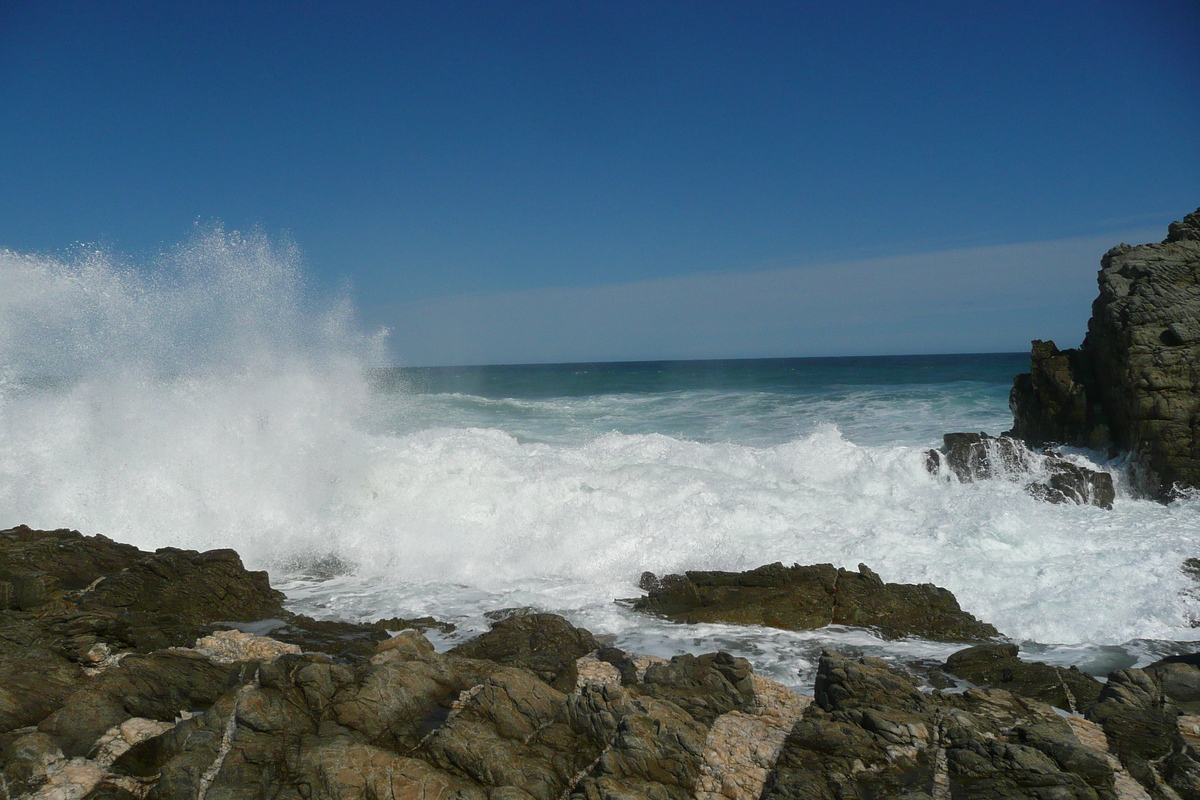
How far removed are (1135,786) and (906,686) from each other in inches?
60.7

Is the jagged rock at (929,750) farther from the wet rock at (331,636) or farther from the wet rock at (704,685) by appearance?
the wet rock at (331,636)

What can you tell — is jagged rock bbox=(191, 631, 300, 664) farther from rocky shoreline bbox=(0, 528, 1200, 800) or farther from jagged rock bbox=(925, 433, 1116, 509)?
jagged rock bbox=(925, 433, 1116, 509)

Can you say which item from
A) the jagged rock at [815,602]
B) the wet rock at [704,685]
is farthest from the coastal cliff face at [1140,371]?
the wet rock at [704,685]

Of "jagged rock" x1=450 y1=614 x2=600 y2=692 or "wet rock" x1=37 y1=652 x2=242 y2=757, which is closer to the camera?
"wet rock" x1=37 y1=652 x2=242 y2=757

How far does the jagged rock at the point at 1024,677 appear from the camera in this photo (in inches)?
241

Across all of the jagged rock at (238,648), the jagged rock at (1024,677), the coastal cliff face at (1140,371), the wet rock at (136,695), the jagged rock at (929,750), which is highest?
the coastal cliff face at (1140,371)

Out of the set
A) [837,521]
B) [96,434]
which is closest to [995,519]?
[837,521]

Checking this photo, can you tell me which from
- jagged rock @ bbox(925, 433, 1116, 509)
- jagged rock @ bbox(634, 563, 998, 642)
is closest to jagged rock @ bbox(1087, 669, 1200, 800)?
jagged rock @ bbox(634, 563, 998, 642)

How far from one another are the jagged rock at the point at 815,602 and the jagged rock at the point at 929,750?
2.89 metres

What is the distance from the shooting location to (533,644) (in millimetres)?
7504

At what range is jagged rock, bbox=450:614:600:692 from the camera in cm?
709

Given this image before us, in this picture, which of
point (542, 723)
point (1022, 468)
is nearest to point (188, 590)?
point (542, 723)

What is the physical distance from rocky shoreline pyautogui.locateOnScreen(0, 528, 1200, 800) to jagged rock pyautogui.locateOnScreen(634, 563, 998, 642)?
1.42 meters

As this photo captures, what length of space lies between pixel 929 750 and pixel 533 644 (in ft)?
13.1
